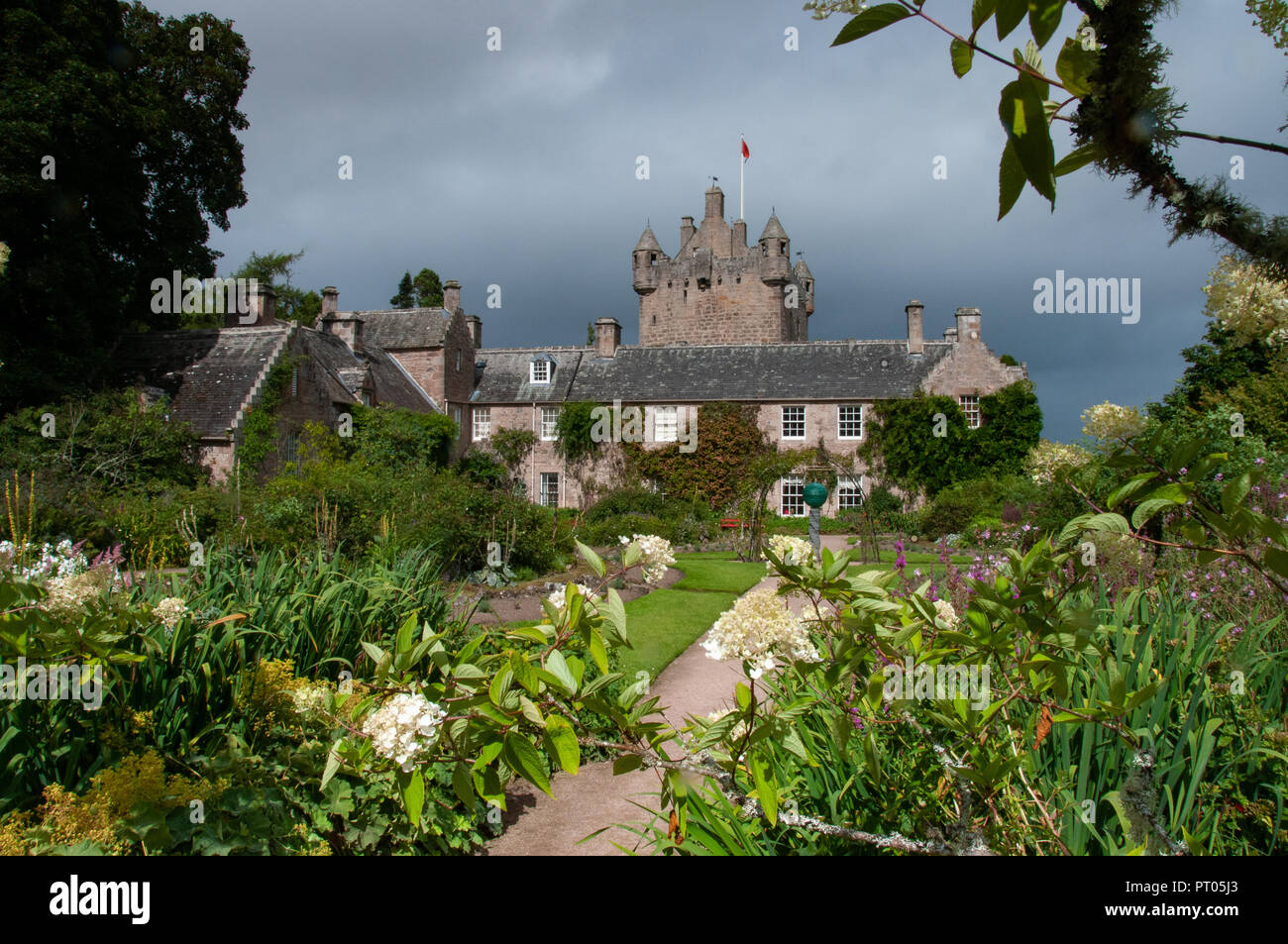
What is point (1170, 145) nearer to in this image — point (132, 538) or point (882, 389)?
point (132, 538)

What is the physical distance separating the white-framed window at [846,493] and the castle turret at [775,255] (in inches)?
555

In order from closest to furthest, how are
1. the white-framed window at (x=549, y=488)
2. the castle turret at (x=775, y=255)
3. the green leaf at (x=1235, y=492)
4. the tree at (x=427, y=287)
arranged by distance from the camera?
the green leaf at (x=1235, y=492) < the white-framed window at (x=549, y=488) < the castle turret at (x=775, y=255) < the tree at (x=427, y=287)

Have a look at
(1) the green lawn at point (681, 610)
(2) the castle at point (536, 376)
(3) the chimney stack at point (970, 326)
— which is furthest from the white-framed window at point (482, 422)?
(3) the chimney stack at point (970, 326)

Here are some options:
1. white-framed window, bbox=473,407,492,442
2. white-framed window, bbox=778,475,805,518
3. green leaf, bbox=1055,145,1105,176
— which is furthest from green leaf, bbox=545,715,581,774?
white-framed window, bbox=473,407,492,442

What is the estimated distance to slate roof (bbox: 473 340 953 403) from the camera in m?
28.1

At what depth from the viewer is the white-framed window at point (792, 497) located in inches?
1117

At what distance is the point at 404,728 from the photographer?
1.71 m

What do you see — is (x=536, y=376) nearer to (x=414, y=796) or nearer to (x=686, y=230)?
(x=686, y=230)

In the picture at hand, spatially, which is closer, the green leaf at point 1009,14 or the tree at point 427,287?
the green leaf at point 1009,14

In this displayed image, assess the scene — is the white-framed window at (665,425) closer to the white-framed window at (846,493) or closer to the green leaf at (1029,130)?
the white-framed window at (846,493)

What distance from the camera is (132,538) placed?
1173cm
